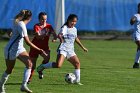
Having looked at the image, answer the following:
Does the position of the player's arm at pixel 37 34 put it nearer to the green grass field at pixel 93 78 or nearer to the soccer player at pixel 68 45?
the soccer player at pixel 68 45

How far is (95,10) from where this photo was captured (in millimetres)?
37000

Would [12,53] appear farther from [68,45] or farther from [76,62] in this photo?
[76,62]

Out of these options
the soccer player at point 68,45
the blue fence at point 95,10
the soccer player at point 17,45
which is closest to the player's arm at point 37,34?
the soccer player at point 68,45

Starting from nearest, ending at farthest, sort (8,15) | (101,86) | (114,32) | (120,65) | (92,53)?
1. (101,86)
2. (120,65)
3. (92,53)
4. (8,15)
5. (114,32)

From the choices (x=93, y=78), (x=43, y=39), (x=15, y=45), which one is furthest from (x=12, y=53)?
(x=93, y=78)

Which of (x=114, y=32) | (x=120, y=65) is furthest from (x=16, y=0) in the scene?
(x=120, y=65)

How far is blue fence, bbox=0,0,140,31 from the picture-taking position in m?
35.7

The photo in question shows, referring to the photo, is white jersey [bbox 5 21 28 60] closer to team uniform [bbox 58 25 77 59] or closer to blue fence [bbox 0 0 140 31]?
team uniform [bbox 58 25 77 59]

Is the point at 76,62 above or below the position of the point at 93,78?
above

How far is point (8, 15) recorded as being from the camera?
35.2m

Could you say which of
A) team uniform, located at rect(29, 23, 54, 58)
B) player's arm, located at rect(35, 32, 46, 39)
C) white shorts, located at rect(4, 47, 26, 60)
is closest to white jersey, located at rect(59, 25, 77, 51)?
team uniform, located at rect(29, 23, 54, 58)

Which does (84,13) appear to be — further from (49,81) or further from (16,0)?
(49,81)

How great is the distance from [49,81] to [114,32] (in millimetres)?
22984

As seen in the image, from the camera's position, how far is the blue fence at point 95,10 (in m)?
35.7
